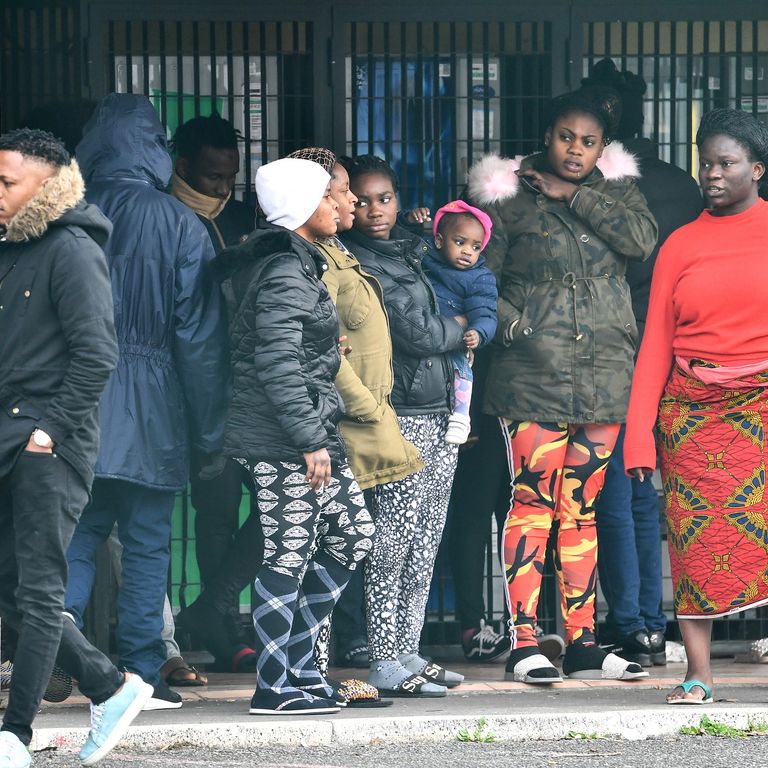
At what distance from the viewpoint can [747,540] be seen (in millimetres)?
6637

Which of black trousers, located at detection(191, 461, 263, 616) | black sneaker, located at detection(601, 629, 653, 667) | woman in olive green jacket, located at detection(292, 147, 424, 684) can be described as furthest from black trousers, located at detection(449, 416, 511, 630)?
woman in olive green jacket, located at detection(292, 147, 424, 684)

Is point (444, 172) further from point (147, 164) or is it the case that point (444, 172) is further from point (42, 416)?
point (42, 416)

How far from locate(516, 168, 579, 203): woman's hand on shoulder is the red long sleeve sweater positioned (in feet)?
2.11

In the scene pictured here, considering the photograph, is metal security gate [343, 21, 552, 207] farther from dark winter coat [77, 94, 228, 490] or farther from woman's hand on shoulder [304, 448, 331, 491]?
woman's hand on shoulder [304, 448, 331, 491]

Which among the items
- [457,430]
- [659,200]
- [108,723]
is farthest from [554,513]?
[108,723]

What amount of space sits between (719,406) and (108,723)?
98.8 inches

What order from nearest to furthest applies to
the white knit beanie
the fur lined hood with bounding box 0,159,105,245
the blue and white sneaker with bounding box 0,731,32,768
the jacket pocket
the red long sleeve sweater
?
1. the blue and white sneaker with bounding box 0,731,32,768
2. the fur lined hood with bounding box 0,159,105,245
3. the white knit beanie
4. the red long sleeve sweater
5. the jacket pocket

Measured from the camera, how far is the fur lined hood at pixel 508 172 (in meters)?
7.39

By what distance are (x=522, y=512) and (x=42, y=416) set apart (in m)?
2.47

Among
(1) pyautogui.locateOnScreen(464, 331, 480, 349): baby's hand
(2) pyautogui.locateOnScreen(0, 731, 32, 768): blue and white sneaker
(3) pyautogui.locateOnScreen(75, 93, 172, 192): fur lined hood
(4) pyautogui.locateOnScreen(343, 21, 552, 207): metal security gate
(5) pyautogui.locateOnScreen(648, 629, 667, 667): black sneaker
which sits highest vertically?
(4) pyautogui.locateOnScreen(343, 21, 552, 207): metal security gate

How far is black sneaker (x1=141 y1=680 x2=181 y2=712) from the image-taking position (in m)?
6.50

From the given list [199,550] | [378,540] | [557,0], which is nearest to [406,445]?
[378,540]

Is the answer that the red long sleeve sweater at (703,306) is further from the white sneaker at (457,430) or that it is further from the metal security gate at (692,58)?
the metal security gate at (692,58)

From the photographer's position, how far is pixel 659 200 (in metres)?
7.84
